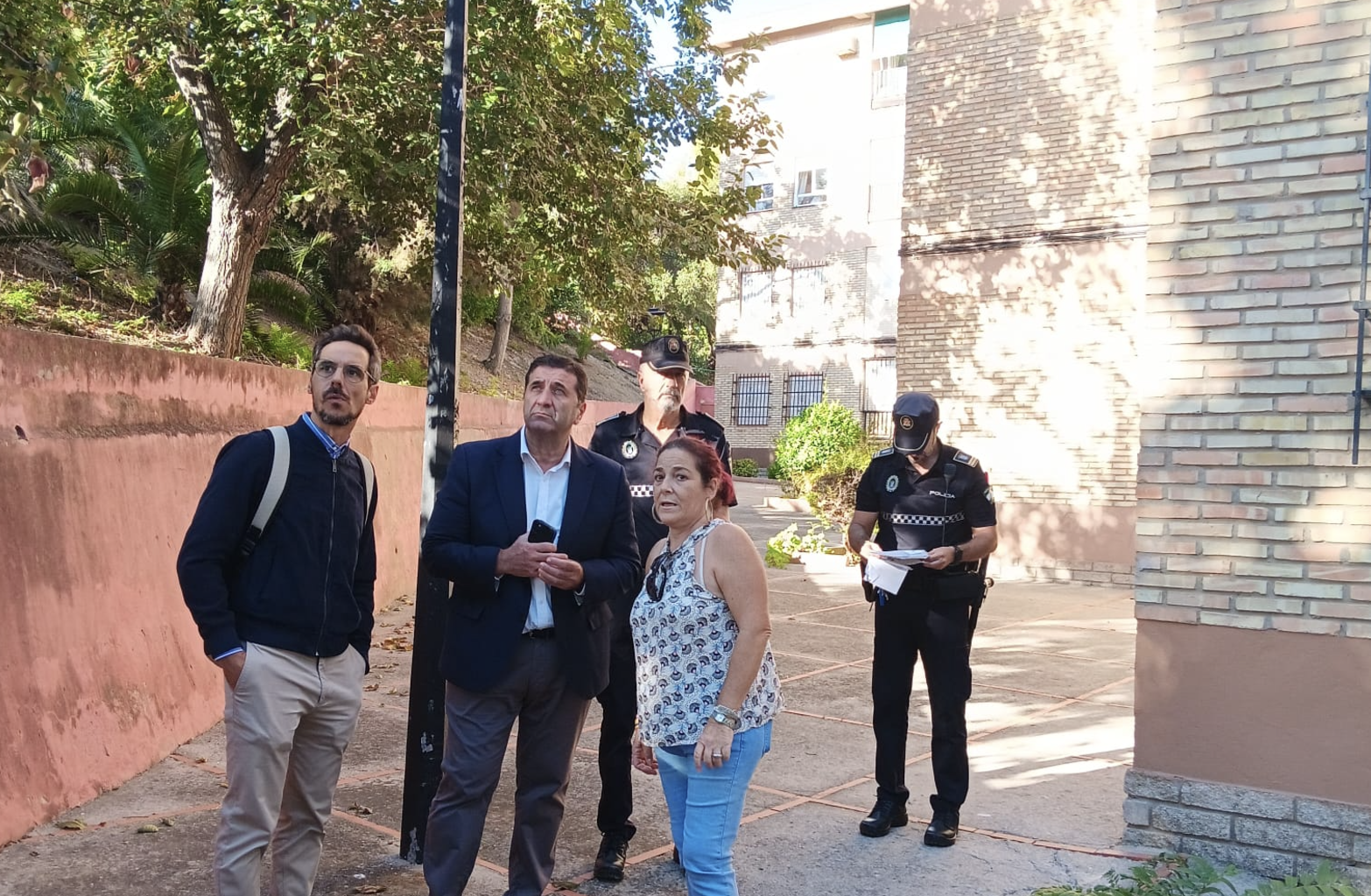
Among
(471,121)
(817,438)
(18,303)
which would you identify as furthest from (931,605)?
(817,438)

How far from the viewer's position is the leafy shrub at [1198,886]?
4207 millimetres

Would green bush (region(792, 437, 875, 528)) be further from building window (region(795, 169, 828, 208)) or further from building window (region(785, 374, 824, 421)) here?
building window (region(795, 169, 828, 208))

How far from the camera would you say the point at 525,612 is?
388 cm

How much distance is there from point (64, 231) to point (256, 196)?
3424 millimetres

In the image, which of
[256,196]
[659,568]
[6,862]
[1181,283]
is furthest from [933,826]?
[256,196]

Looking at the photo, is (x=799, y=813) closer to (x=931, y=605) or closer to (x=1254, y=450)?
(x=931, y=605)

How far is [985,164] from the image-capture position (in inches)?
624

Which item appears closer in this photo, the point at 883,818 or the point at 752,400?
the point at 883,818

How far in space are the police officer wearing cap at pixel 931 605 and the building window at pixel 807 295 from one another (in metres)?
31.3

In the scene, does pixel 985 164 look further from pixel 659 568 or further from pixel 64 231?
pixel 659 568

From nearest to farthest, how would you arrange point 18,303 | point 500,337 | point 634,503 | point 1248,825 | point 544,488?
point 544,488 → point 1248,825 → point 634,503 → point 18,303 → point 500,337

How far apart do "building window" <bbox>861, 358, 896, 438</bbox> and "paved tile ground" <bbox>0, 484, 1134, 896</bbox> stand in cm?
2587

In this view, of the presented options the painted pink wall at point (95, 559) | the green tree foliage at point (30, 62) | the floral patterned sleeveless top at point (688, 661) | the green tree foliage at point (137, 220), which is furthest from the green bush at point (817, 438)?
the floral patterned sleeveless top at point (688, 661)

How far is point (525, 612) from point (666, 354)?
5.24ft
